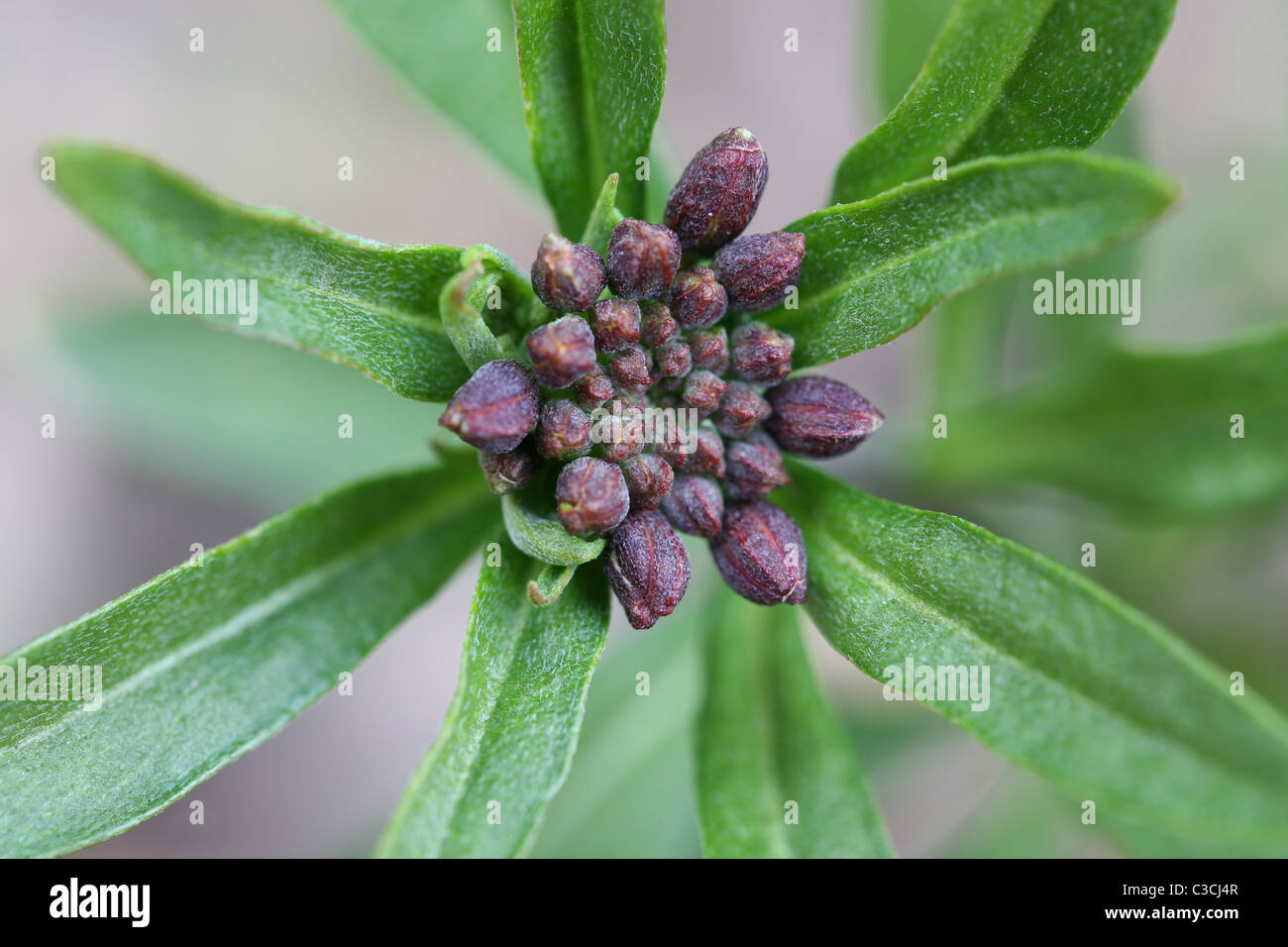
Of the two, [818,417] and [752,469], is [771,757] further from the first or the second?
[818,417]

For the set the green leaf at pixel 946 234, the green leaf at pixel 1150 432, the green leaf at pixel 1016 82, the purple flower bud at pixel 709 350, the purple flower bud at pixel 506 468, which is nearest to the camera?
the green leaf at pixel 946 234

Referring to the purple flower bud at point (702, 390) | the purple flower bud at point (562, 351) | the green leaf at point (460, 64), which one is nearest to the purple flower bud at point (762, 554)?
the purple flower bud at point (702, 390)

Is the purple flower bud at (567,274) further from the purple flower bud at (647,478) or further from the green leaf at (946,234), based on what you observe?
the green leaf at (946,234)

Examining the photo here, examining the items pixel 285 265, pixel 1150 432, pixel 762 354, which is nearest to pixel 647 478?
pixel 762 354

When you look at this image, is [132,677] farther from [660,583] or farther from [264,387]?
[264,387]

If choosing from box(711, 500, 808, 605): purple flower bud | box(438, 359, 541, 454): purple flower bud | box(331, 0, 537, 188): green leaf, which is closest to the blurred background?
box(331, 0, 537, 188): green leaf

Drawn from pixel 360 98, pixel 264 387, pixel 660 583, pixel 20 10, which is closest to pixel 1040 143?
pixel 660 583

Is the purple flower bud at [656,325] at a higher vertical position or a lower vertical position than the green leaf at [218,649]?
higher
